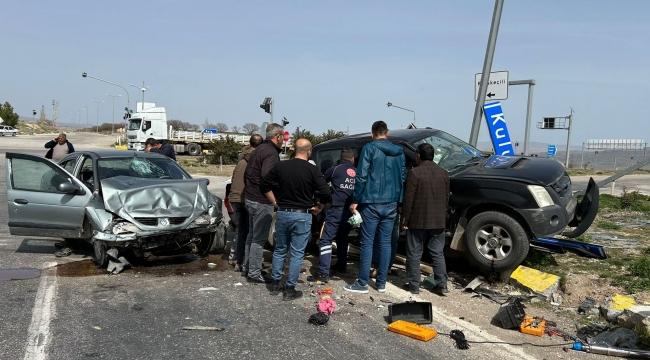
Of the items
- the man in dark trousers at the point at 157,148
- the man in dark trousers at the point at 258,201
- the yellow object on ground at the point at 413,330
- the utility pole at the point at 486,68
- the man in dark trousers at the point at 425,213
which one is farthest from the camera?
the man in dark trousers at the point at 157,148

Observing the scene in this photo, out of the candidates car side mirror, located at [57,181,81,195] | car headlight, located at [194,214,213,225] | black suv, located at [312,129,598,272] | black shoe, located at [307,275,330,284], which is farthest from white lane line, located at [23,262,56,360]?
black suv, located at [312,129,598,272]

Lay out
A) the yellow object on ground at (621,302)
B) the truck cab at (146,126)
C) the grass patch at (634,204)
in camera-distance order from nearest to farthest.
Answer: the yellow object on ground at (621,302) < the grass patch at (634,204) < the truck cab at (146,126)

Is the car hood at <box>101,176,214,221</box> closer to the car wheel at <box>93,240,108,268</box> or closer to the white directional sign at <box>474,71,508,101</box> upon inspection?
the car wheel at <box>93,240,108,268</box>

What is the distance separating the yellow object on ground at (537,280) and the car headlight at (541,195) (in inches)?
32.5

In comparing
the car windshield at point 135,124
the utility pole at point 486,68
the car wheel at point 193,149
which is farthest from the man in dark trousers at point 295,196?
the car wheel at point 193,149

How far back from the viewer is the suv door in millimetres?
7164

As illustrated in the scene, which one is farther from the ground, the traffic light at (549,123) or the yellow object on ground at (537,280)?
the traffic light at (549,123)

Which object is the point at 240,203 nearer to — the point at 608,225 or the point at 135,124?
the point at 608,225

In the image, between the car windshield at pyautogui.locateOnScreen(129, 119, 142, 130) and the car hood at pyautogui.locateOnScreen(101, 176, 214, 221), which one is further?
the car windshield at pyautogui.locateOnScreen(129, 119, 142, 130)

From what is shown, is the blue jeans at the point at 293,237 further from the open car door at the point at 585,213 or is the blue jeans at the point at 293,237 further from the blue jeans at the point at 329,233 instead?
the open car door at the point at 585,213

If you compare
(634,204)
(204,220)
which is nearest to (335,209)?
(204,220)

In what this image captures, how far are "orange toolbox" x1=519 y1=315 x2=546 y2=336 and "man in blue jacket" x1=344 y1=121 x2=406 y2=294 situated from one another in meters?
1.60

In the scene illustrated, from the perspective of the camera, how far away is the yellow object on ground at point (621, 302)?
536cm

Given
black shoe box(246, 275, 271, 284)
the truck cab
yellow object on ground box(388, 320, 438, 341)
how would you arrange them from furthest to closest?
the truck cab
black shoe box(246, 275, 271, 284)
yellow object on ground box(388, 320, 438, 341)
